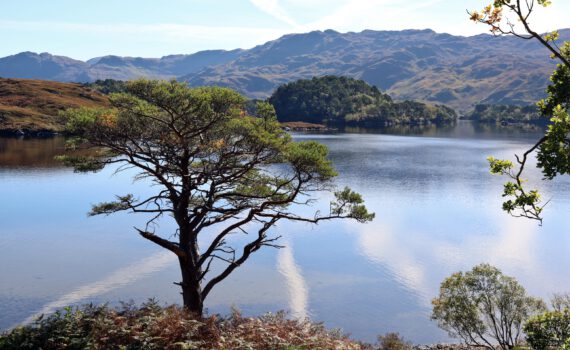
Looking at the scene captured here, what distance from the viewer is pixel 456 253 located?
179 feet

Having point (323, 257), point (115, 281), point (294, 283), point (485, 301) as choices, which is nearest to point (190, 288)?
point (485, 301)

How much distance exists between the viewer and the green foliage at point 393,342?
31.9 meters

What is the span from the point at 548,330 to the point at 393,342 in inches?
493

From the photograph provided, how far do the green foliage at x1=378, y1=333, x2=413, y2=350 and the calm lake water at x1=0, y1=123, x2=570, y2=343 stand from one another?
166 centimetres

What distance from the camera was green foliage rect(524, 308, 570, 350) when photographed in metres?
20.9

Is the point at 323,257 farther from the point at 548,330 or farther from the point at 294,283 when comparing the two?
the point at 548,330

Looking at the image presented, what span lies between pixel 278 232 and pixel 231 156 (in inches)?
1428

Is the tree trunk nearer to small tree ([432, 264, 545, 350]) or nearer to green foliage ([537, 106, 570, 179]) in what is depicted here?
small tree ([432, 264, 545, 350])

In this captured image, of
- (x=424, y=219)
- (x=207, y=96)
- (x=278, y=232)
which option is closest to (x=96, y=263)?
(x=278, y=232)

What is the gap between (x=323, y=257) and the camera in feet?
176

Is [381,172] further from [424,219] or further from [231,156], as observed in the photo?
[231,156]

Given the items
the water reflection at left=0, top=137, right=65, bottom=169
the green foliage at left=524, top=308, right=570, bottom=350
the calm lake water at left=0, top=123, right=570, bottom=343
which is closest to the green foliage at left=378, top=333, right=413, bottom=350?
the calm lake water at left=0, top=123, right=570, bottom=343

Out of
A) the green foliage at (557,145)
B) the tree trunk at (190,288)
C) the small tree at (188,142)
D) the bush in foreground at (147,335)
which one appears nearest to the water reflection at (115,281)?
the tree trunk at (190,288)

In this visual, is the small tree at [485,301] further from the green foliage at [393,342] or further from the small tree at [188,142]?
the small tree at [188,142]
